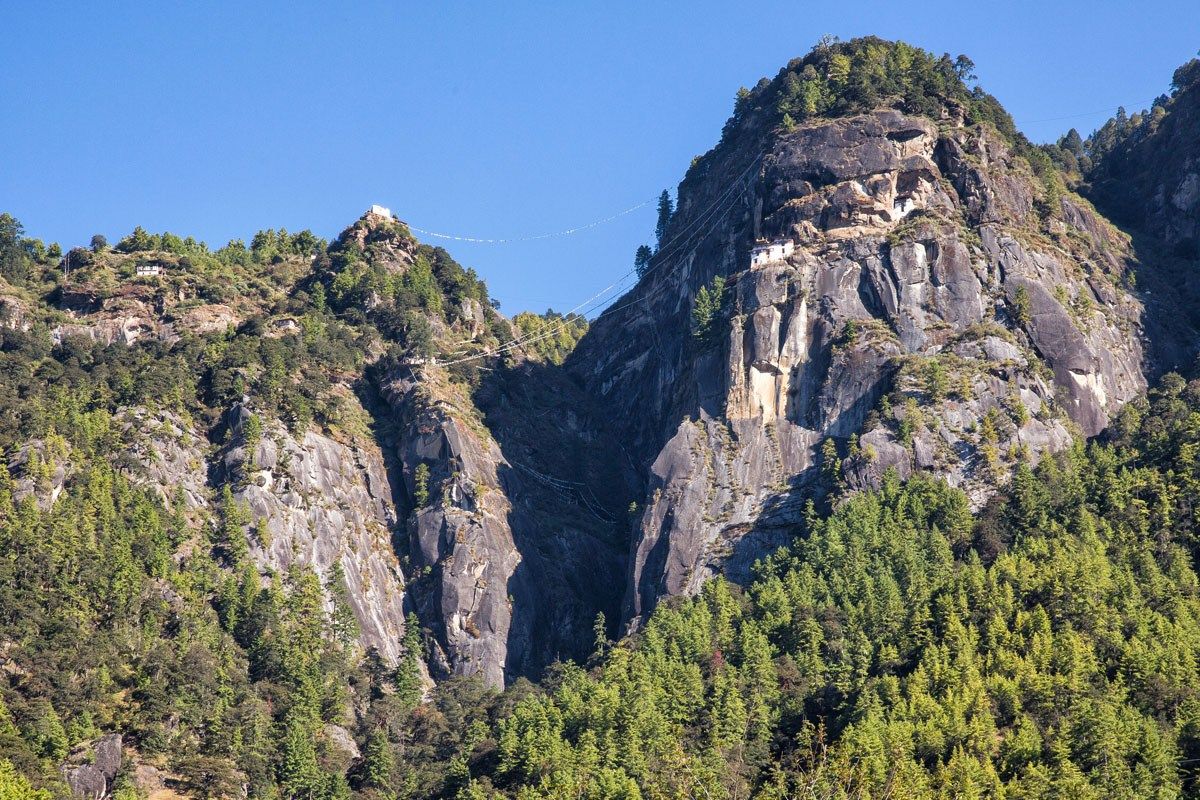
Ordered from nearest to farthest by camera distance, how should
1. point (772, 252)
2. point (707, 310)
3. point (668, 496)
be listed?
point (668, 496) → point (707, 310) → point (772, 252)

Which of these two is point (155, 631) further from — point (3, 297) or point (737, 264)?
point (737, 264)

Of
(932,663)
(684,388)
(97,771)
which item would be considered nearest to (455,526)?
(684,388)

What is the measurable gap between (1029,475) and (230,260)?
266ft

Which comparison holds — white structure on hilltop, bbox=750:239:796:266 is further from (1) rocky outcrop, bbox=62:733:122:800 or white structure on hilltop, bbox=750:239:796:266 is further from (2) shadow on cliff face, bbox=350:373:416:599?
(1) rocky outcrop, bbox=62:733:122:800

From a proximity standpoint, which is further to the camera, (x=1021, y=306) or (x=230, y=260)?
(x=230, y=260)

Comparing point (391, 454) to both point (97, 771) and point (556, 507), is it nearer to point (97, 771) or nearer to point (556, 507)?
point (556, 507)

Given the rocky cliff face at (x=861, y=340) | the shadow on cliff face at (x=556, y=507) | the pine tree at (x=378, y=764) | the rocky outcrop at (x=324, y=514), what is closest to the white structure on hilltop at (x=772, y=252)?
the rocky cliff face at (x=861, y=340)

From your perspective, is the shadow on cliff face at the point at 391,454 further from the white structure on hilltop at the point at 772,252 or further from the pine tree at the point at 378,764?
the white structure on hilltop at the point at 772,252

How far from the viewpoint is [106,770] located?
337ft

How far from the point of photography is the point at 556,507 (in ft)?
Result: 474

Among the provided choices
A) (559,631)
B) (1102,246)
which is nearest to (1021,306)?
(1102,246)

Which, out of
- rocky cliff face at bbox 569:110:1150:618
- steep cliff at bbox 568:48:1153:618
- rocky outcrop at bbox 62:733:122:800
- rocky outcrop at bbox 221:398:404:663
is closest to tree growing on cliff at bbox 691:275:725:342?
steep cliff at bbox 568:48:1153:618

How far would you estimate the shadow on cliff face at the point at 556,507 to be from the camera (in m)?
134

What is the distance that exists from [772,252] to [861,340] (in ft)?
43.6
